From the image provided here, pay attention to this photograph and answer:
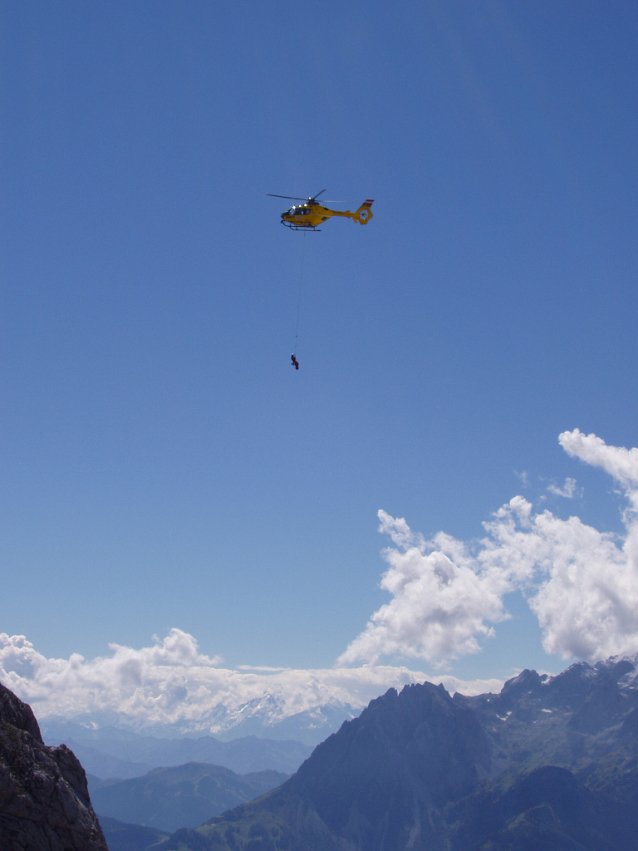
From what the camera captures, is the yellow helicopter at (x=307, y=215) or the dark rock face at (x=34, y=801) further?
the yellow helicopter at (x=307, y=215)

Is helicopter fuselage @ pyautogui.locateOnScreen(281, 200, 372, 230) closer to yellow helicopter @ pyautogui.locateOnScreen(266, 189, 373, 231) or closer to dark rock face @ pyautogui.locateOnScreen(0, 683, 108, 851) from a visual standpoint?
yellow helicopter @ pyautogui.locateOnScreen(266, 189, 373, 231)

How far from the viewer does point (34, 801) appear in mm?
36781

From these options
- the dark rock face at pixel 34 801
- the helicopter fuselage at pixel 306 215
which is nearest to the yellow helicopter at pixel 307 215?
the helicopter fuselage at pixel 306 215

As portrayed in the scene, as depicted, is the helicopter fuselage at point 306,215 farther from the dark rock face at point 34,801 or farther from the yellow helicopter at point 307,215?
the dark rock face at point 34,801

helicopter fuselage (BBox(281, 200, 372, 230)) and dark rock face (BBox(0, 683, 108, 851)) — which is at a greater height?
helicopter fuselage (BBox(281, 200, 372, 230))

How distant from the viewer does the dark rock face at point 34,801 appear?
35.2 metres

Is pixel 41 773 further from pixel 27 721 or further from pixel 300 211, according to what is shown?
pixel 300 211

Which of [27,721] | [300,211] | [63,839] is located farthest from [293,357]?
[63,839]

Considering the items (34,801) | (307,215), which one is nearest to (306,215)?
(307,215)

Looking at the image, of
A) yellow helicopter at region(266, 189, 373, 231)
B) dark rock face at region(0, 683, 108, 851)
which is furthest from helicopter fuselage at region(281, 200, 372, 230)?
dark rock face at region(0, 683, 108, 851)

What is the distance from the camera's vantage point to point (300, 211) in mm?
86312

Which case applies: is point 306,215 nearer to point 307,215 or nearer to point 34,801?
point 307,215

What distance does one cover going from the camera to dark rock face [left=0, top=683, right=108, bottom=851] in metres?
35.2

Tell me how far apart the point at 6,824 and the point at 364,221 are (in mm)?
82972
